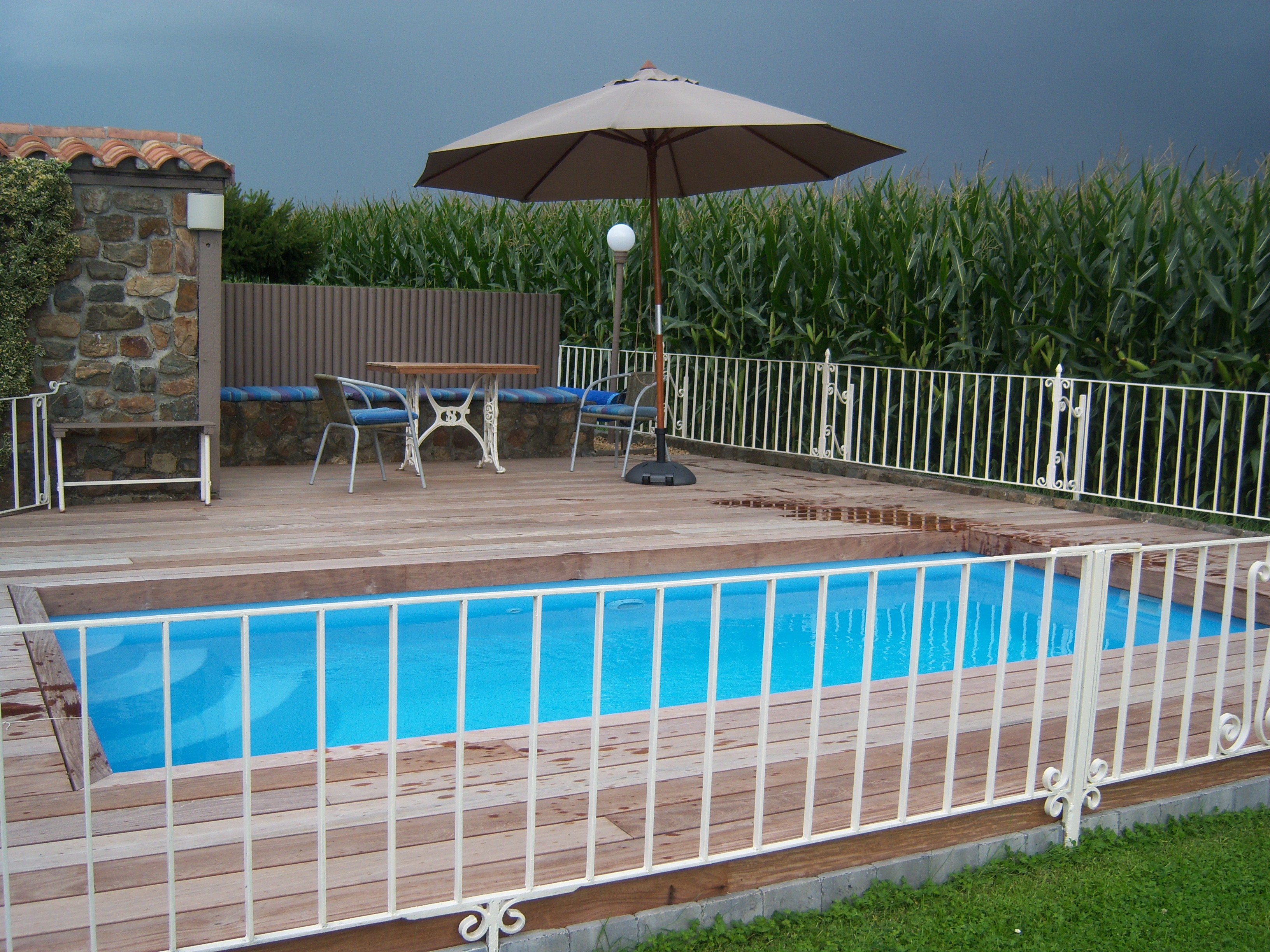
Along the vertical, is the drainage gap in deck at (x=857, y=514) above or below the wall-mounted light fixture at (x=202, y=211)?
below

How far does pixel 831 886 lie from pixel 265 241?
11994 mm

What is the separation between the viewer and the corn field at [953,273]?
704cm

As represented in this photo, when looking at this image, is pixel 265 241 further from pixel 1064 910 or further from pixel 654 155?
pixel 1064 910

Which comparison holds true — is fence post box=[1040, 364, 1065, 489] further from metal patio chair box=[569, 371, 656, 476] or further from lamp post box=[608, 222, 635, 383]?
lamp post box=[608, 222, 635, 383]

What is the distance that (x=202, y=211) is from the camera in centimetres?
591

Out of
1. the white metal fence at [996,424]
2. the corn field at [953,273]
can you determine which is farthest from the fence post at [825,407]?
the corn field at [953,273]

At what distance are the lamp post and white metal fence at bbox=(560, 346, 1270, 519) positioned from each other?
2.72 ft

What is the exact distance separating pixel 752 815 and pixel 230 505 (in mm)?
4457

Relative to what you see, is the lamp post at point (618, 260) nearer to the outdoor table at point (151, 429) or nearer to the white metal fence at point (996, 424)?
the white metal fence at point (996, 424)

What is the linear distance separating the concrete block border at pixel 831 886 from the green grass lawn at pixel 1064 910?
2cm

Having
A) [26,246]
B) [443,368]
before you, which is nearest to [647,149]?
[443,368]

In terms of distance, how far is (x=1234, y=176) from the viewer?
24.2ft

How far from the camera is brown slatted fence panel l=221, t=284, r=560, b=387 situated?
8320 mm

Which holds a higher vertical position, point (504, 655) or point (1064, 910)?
point (1064, 910)
